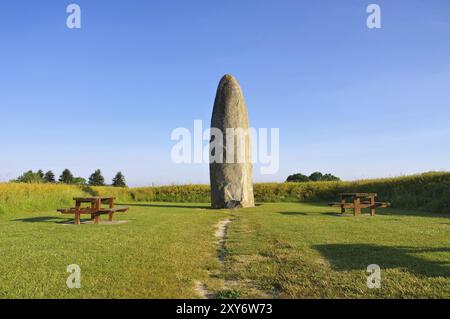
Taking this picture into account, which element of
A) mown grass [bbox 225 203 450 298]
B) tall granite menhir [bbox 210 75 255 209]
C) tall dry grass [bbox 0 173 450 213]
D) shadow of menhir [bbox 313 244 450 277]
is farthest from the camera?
tall granite menhir [bbox 210 75 255 209]

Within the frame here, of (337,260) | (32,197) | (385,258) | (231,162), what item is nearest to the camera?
(337,260)

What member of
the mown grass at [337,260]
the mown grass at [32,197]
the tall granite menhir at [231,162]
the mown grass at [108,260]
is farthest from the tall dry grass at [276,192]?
the mown grass at [337,260]

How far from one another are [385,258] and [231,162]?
1326 cm

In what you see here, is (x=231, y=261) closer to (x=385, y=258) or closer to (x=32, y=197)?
(x=385, y=258)

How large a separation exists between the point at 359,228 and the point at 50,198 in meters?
15.5

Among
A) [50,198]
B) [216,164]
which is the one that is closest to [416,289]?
[216,164]

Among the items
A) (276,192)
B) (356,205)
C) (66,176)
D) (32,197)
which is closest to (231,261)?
(356,205)

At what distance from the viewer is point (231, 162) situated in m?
19.6

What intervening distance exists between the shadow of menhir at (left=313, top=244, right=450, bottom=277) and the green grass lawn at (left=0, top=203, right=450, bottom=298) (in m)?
0.01

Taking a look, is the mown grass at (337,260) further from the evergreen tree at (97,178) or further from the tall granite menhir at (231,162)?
the evergreen tree at (97,178)

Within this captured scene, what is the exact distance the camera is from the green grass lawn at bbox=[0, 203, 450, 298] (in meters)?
4.87

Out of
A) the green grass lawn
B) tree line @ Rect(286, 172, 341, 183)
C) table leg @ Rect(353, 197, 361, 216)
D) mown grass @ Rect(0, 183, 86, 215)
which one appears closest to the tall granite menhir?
table leg @ Rect(353, 197, 361, 216)

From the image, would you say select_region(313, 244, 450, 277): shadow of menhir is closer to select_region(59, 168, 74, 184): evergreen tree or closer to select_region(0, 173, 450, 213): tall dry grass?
select_region(0, 173, 450, 213): tall dry grass
